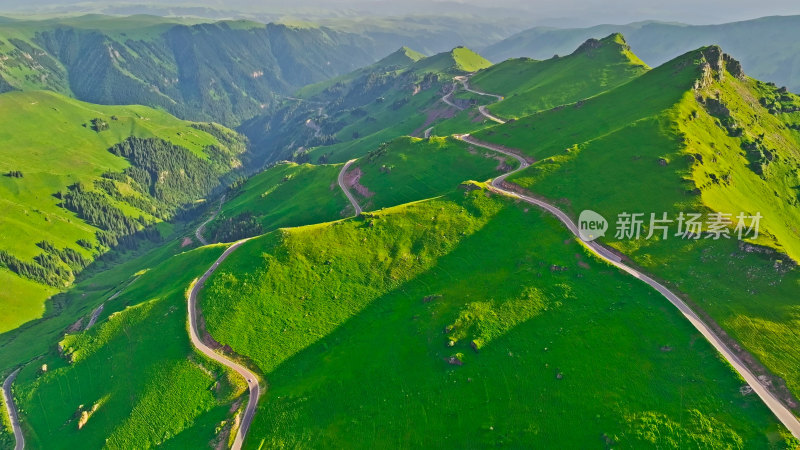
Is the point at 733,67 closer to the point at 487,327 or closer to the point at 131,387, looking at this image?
the point at 487,327

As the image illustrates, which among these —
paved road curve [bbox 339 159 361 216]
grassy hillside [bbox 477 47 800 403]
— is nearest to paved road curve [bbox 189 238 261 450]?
paved road curve [bbox 339 159 361 216]

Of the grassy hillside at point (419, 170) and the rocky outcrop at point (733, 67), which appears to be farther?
the rocky outcrop at point (733, 67)

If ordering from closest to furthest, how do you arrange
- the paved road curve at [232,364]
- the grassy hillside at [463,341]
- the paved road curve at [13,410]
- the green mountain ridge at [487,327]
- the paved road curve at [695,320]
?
the paved road curve at [695,320] → the grassy hillside at [463,341] → the green mountain ridge at [487,327] → the paved road curve at [232,364] → the paved road curve at [13,410]

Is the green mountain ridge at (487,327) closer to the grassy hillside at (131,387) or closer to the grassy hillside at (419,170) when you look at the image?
the grassy hillside at (131,387)

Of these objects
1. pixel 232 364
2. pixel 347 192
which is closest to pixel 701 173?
pixel 347 192

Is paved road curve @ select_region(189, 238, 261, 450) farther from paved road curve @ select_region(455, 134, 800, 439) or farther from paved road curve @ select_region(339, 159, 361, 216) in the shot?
paved road curve @ select_region(455, 134, 800, 439)

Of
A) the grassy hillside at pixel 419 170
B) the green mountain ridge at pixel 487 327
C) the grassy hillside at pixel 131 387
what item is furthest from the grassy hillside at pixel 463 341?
the grassy hillside at pixel 419 170
